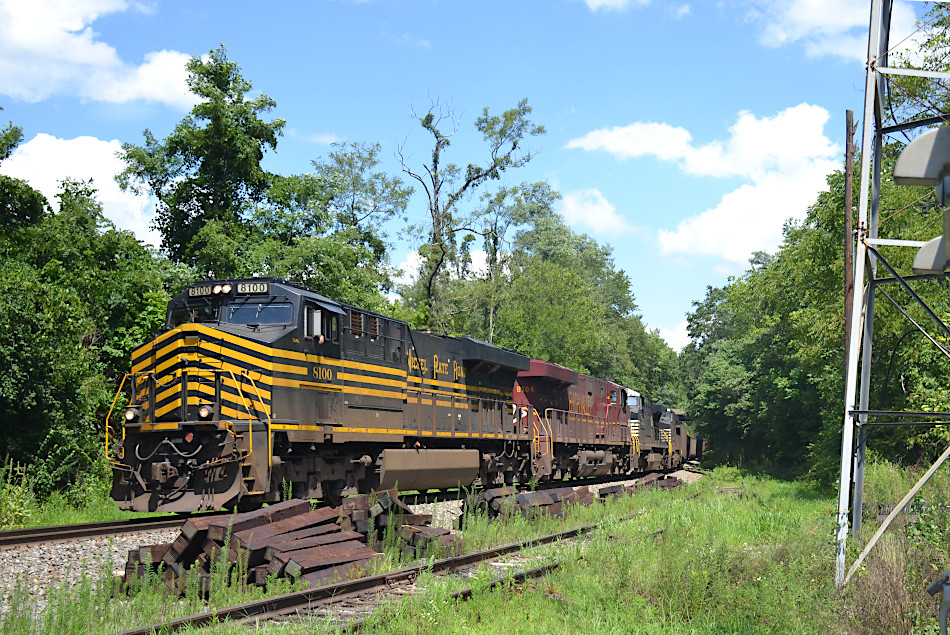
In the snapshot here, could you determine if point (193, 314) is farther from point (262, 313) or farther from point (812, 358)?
point (812, 358)

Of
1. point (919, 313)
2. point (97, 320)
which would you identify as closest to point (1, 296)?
point (97, 320)

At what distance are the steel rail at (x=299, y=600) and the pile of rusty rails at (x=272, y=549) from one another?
15.3 inches

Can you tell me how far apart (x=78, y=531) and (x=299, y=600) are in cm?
582

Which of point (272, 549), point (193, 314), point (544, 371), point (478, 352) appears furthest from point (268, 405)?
point (544, 371)

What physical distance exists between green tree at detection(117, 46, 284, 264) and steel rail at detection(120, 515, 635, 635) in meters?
19.8

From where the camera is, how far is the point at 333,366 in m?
13.0

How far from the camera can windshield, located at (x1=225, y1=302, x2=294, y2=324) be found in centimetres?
1221

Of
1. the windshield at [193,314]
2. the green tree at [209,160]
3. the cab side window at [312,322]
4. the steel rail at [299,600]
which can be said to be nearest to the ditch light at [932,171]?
the steel rail at [299,600]

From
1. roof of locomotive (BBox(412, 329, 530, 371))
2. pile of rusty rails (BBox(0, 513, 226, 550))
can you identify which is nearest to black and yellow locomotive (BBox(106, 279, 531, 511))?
pile of rusty rails (BBox(0, 513, 226, 550))

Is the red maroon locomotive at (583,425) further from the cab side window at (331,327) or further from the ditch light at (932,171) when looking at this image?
the ditch light at (932,171)

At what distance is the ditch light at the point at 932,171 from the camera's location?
12.8ft

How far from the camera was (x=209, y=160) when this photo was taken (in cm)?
2772

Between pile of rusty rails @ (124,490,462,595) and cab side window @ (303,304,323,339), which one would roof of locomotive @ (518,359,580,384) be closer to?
cab side window @ (303,304,323,339)

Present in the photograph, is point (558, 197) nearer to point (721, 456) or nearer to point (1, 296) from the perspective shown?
point (721, 456)
